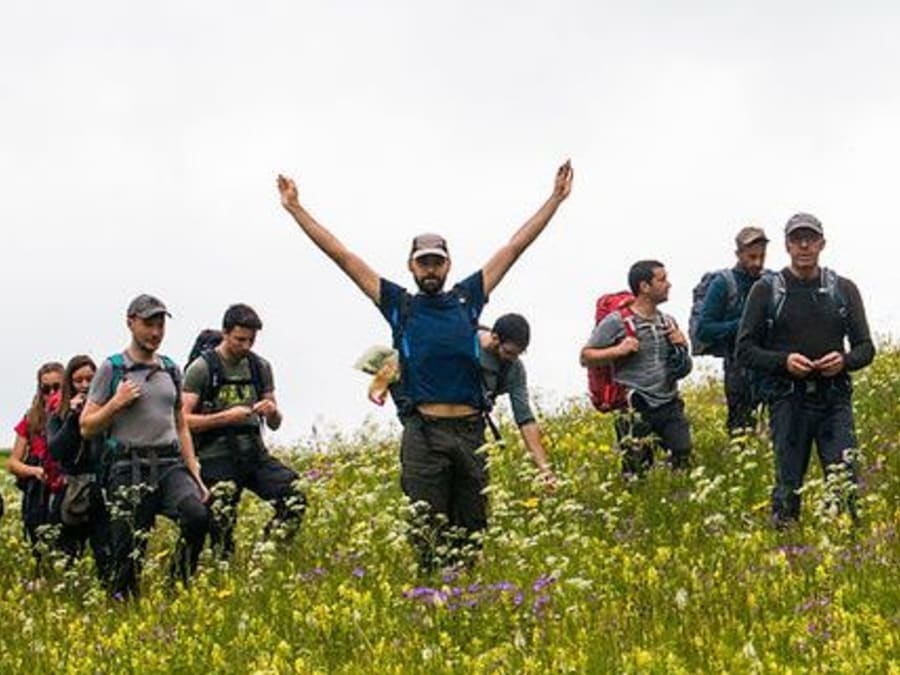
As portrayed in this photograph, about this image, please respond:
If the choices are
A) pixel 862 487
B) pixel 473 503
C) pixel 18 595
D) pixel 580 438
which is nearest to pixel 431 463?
pixel 473 503

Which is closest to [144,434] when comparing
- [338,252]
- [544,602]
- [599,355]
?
[338,252]

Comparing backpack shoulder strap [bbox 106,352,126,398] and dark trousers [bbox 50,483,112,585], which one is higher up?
backpack shoulder strap [bbox 106,352,126,398]

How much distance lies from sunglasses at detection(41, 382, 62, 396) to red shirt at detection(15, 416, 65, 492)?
38 cm

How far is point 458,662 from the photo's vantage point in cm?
752

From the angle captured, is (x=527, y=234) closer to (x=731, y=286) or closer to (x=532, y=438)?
(x=532, y=438)

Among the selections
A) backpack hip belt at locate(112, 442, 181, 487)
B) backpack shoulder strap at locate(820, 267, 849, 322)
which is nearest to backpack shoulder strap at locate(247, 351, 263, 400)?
backpack hip belt at locate(112, 442, 181, 487)

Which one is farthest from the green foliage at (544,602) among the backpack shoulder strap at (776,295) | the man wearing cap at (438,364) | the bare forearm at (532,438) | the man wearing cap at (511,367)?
the backpack shoulder strap at (776,295)

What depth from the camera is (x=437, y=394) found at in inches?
392

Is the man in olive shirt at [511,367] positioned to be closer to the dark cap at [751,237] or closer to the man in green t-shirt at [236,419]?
the man in green t-shirt at [236,419]

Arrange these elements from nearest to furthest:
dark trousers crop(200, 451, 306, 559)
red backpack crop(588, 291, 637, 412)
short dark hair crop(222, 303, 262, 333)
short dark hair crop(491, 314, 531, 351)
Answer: short dark hair crop(491, 314, 531, 351) → short dark hair crop(222, 303, 262, 333) → dark trousers crop(200, 451, 306, 559) → red backpack crop(588, 291, 637, 412)

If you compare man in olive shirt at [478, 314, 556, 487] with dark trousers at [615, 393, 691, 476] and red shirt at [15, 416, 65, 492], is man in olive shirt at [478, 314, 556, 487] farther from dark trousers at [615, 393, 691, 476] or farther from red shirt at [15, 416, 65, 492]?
red shirt at [15, 416, 65, 492]

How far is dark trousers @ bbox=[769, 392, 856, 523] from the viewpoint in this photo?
10.7 meters

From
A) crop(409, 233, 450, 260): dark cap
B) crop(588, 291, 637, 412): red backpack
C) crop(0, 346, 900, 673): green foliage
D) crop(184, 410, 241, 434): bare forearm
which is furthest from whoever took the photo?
crop(588, 291, 637, 412): red backpack

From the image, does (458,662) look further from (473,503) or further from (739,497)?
(739,497)
